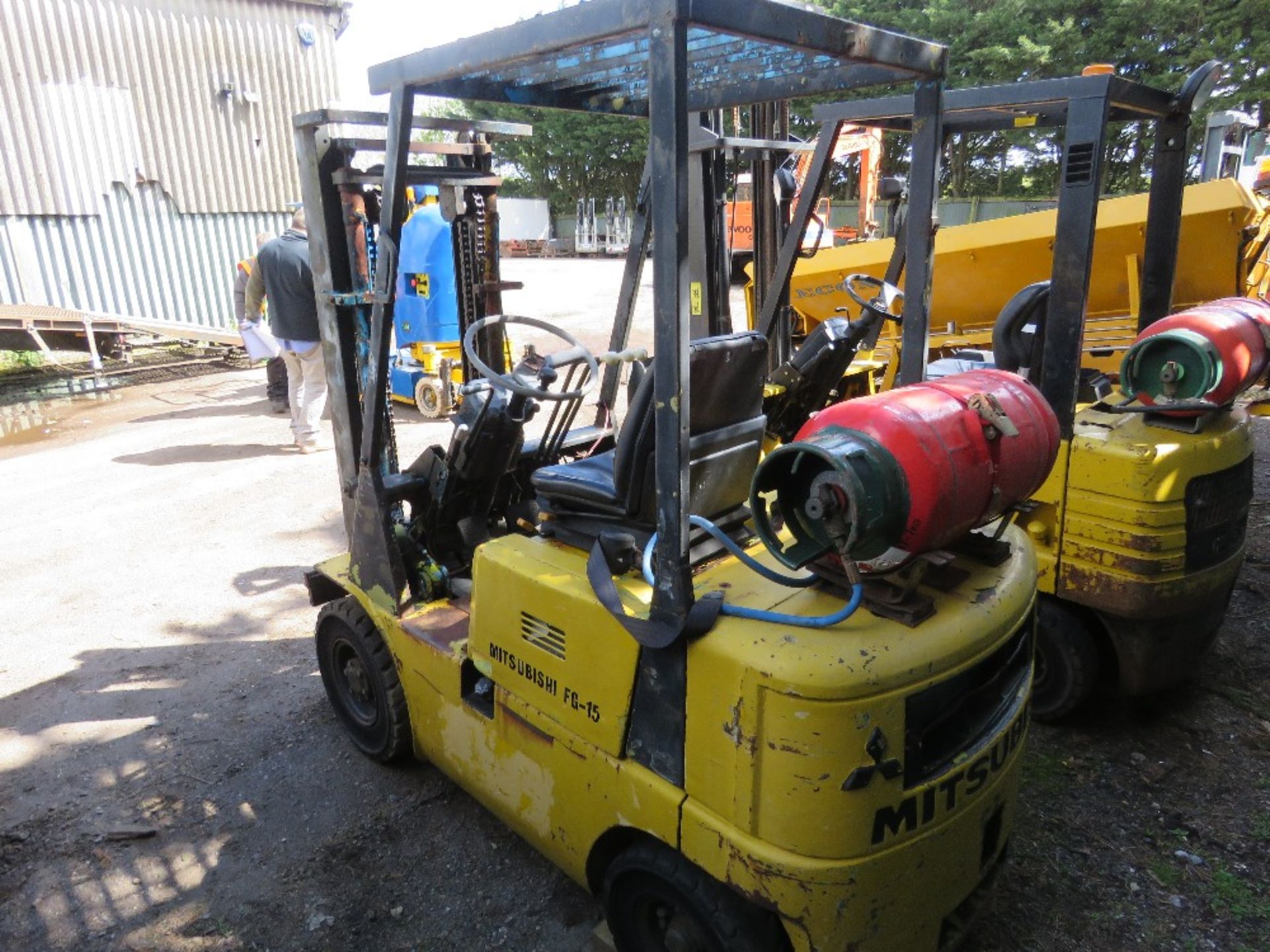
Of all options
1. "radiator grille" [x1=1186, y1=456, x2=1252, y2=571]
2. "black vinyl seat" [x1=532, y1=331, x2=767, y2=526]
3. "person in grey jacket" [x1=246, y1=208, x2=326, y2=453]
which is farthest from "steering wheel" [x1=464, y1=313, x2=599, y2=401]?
"person in grey jacket" [x1=246, y1=208, x2=326, y2=453]

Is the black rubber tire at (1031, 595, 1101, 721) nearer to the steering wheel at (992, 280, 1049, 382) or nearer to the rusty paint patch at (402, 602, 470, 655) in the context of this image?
the steering wheel at (992, 280, 1049, 382)

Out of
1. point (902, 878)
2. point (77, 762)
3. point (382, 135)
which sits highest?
point (382, 135)

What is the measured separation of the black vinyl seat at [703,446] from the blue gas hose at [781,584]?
0.19 meters

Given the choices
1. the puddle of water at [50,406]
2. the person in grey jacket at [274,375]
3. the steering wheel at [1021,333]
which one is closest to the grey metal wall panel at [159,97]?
the puddle of water at [50,406]

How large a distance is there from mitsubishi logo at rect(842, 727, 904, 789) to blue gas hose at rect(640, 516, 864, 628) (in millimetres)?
252

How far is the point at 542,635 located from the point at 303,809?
1.53 metres

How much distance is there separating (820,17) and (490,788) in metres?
2.40

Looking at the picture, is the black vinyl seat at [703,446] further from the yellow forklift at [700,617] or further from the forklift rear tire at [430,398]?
the forklift rear tire at [430,398]

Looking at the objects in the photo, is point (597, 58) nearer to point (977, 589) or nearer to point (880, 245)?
point (977, 589)

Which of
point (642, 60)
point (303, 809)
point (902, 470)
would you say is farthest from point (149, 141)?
point (902, 470)

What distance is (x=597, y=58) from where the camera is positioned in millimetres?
2434

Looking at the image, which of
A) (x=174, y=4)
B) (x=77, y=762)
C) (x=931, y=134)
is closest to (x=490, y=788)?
(x=77, y=762)

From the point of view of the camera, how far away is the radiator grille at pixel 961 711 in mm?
1932

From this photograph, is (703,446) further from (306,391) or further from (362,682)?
(306,391)
